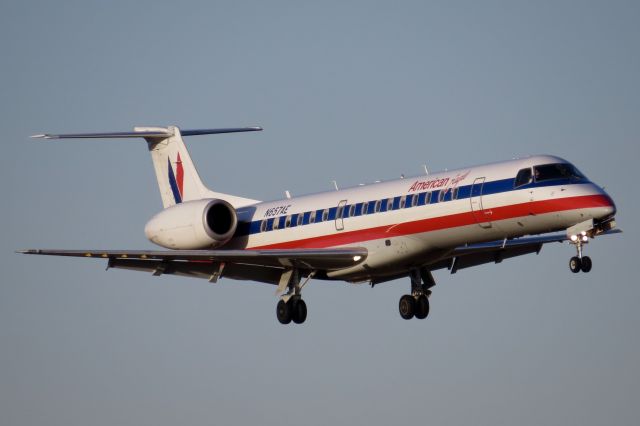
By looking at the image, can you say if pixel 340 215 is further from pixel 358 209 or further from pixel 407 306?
pixel 407 306

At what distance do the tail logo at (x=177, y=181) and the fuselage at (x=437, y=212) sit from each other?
4.88 m

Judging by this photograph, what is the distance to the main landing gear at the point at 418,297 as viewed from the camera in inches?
1629

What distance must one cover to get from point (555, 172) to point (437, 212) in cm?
314

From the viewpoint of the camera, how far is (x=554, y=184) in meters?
36.5

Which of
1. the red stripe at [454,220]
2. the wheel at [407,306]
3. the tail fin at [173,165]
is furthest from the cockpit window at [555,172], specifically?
the tail fin at [173,165]

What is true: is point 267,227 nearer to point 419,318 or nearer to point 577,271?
point 419,318

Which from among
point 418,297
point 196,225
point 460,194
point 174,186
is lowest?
point 418,297

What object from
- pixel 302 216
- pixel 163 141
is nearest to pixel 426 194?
pixel 302 216

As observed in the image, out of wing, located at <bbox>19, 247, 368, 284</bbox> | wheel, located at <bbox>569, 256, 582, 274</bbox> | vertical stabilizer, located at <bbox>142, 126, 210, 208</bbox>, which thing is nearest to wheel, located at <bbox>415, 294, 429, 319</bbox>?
wing, located at <bbox>19, 247, 368, 284</bbox>

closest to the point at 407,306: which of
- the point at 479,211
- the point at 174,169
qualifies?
the point at 479,211

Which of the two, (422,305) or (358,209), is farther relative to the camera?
(422,305)

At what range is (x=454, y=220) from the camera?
1480 inches

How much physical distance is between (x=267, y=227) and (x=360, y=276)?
3684 millimetres

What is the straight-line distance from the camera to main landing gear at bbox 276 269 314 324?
134 feet
